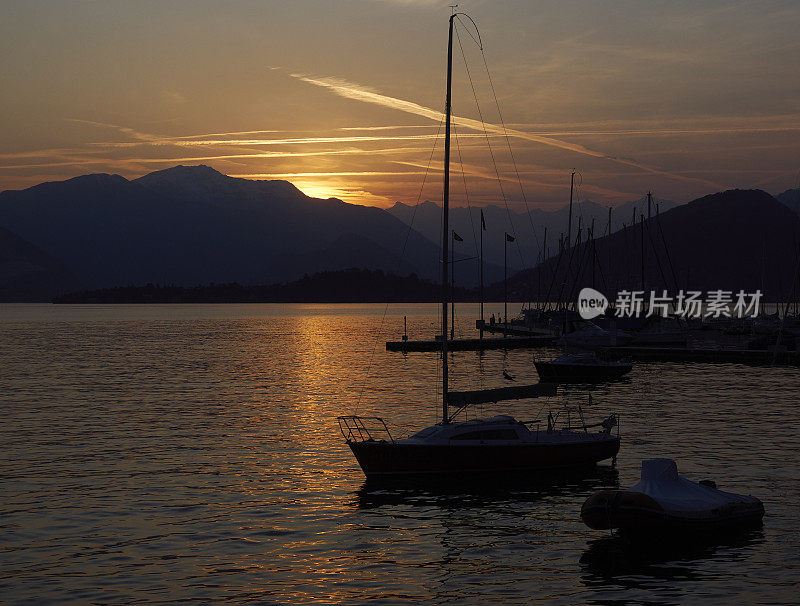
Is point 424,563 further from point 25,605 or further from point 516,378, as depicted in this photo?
point 516,378

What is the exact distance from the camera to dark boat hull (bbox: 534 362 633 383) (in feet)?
263

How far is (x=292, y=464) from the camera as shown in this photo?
43.5 meters

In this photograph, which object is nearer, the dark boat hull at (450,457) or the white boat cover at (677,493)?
the white boat cover at (677,493)

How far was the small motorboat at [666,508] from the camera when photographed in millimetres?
27844

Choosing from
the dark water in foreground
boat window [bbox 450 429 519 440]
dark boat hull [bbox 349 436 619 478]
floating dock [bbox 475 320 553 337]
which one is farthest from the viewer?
floating dock [bbox 475 320 553 337]

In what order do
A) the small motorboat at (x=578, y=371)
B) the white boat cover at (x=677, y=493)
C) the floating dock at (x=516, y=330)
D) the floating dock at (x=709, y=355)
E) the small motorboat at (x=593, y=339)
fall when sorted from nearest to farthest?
1. the white boat cover at (x=677, y=493)
2. the small motorboat at (x=578, y=371)
3. the floating dock at (x=709, y=355)
4. the small motorboat at (x=593, y=339)
5. the floating dock at (x=516, y=330)

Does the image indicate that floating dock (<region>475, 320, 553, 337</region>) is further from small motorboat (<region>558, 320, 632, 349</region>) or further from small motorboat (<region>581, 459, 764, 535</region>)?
small motorboat (<region>581, 459, 764, 535</region>)

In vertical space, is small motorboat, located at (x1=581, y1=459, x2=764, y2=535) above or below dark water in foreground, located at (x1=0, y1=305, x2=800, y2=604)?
above

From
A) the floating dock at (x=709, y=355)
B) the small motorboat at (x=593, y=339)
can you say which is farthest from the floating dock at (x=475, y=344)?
the floating dock at (x=709, y=355)

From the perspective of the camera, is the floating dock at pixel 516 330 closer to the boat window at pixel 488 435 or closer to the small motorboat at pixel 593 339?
the small motorboat at pixel 593 339

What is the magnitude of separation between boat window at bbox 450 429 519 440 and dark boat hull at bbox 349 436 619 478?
0.47 metres

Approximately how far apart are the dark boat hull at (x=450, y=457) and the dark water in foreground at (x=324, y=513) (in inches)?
34.0

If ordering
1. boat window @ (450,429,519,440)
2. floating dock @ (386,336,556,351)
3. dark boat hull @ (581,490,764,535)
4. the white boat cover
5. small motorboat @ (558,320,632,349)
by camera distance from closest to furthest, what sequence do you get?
1. dark boat hull @ (581,490,764,535)
2. the white boat cover
3. boat window @ (450,429,519,440)
4. small motorboat @ (558,320,632,349)
5. floating dock @ (386,336,556,351)

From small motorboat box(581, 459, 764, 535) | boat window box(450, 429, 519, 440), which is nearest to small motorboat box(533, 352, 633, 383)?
boat window box(450, 429, 519, 440)
